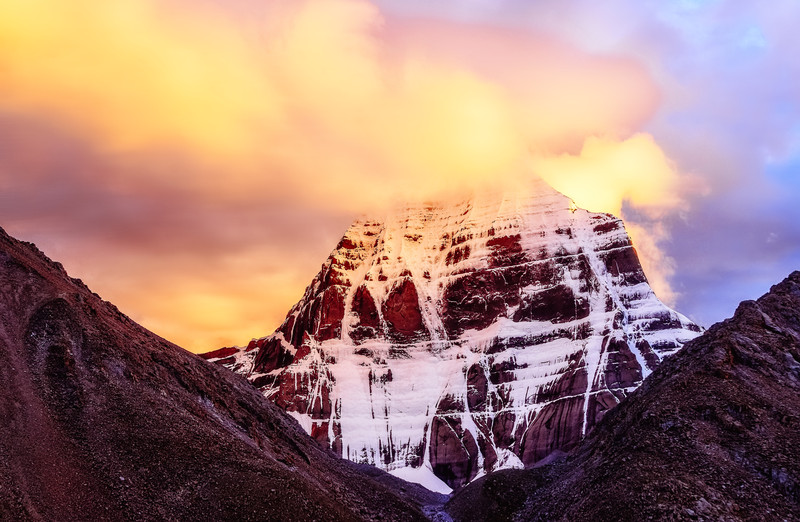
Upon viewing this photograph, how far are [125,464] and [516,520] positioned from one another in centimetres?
5180

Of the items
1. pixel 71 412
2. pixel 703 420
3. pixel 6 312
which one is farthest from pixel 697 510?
pixel 6 312

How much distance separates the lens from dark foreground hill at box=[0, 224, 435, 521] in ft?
220

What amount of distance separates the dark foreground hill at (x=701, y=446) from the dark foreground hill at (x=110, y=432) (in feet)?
81.5

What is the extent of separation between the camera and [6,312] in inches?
3270

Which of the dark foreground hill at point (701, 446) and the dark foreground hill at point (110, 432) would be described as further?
the dark foreground hill at point (701, 446)

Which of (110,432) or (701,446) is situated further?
(701,446)

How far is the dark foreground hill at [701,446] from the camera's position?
71938 millimetres

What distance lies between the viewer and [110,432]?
243 feet

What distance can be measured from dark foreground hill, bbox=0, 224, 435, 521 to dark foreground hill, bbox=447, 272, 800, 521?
24844 mm

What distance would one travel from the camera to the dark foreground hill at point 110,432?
6694 cm

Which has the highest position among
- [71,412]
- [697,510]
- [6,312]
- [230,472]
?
[6,312]

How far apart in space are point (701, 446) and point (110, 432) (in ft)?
179

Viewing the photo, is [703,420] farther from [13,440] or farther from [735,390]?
[13,440]

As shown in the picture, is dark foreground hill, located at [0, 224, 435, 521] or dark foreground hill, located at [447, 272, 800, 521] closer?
dark foreground hill, located at [0, 224, 435, 521]
